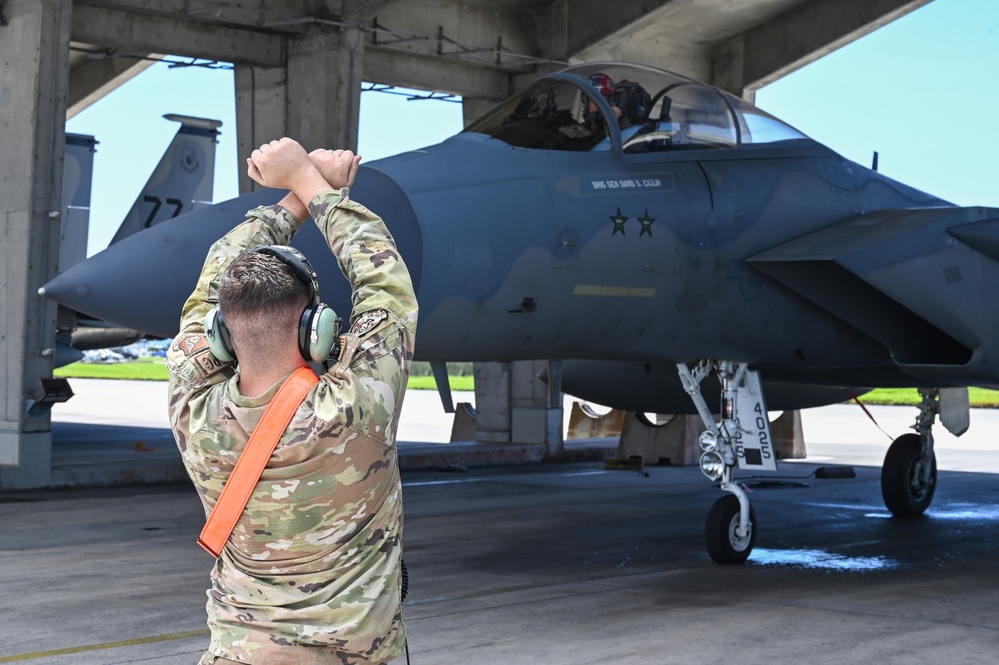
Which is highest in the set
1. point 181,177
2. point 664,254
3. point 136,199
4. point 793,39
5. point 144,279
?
point 793,39

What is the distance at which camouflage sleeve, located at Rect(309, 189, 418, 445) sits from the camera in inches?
91.4

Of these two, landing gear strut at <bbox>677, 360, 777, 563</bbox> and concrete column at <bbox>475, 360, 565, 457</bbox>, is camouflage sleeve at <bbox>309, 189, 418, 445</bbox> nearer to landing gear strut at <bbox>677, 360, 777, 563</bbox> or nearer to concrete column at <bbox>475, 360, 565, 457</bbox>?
landing gear strut at <bbox>677, 360, 777, 563</bbox>

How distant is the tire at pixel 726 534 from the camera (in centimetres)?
739

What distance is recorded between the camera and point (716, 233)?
7.07m

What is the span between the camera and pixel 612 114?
22.4 feet

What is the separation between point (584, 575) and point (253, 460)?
5212mm

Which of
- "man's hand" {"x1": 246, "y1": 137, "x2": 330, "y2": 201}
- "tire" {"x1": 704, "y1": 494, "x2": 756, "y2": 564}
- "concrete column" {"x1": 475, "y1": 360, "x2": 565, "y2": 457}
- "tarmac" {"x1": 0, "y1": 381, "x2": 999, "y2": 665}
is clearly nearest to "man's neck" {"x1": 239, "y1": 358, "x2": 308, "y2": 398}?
"man's hand" {"x1": 246, "y1": 137, "x2": 330, "y2": 201}

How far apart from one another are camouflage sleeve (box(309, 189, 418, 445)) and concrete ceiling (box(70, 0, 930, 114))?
11.2m

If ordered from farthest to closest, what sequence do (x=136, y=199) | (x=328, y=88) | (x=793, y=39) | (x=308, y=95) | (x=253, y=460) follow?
(x=136, y=199), (x=793, y=39), (x=308, y=95), (x=328, y=88), (x=253, y=460)

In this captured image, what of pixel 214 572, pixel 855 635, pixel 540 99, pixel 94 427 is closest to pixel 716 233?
pixel 540 99

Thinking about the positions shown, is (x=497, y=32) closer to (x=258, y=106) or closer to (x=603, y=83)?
(x=258, y=106)

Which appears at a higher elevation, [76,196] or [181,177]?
[181,177]

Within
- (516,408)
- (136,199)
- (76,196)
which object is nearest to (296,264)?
(516,408)

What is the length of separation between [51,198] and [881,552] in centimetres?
794
